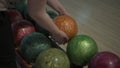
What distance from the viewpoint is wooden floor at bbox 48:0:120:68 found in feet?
8.73

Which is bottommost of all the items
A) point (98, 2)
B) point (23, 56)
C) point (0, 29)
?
point (98, 2)

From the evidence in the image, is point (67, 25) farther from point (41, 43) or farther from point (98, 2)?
point (98, 2)

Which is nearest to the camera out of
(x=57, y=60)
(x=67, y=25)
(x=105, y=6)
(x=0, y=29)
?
(x=0, y=29)

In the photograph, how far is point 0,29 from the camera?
1374mm

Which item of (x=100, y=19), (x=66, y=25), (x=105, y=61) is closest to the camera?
(x=105, y=61)

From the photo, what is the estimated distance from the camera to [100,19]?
323 centimetres

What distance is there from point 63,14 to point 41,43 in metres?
0.46

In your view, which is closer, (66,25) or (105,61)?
(105,61)

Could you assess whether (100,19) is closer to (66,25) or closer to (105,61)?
(66,25)

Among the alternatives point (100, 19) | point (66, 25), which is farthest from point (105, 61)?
point (100, 19)

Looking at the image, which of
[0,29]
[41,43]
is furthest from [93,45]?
[0,29]

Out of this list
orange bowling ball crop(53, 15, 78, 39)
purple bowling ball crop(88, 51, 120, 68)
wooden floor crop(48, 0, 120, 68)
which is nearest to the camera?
purple bowling ball crop(88, 51, 120, 68)

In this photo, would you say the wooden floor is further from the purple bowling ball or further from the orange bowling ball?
the purple bowling ball

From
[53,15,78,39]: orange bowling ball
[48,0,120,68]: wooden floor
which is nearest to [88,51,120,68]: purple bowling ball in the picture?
[53,15,78,39]: orange bowling ball
